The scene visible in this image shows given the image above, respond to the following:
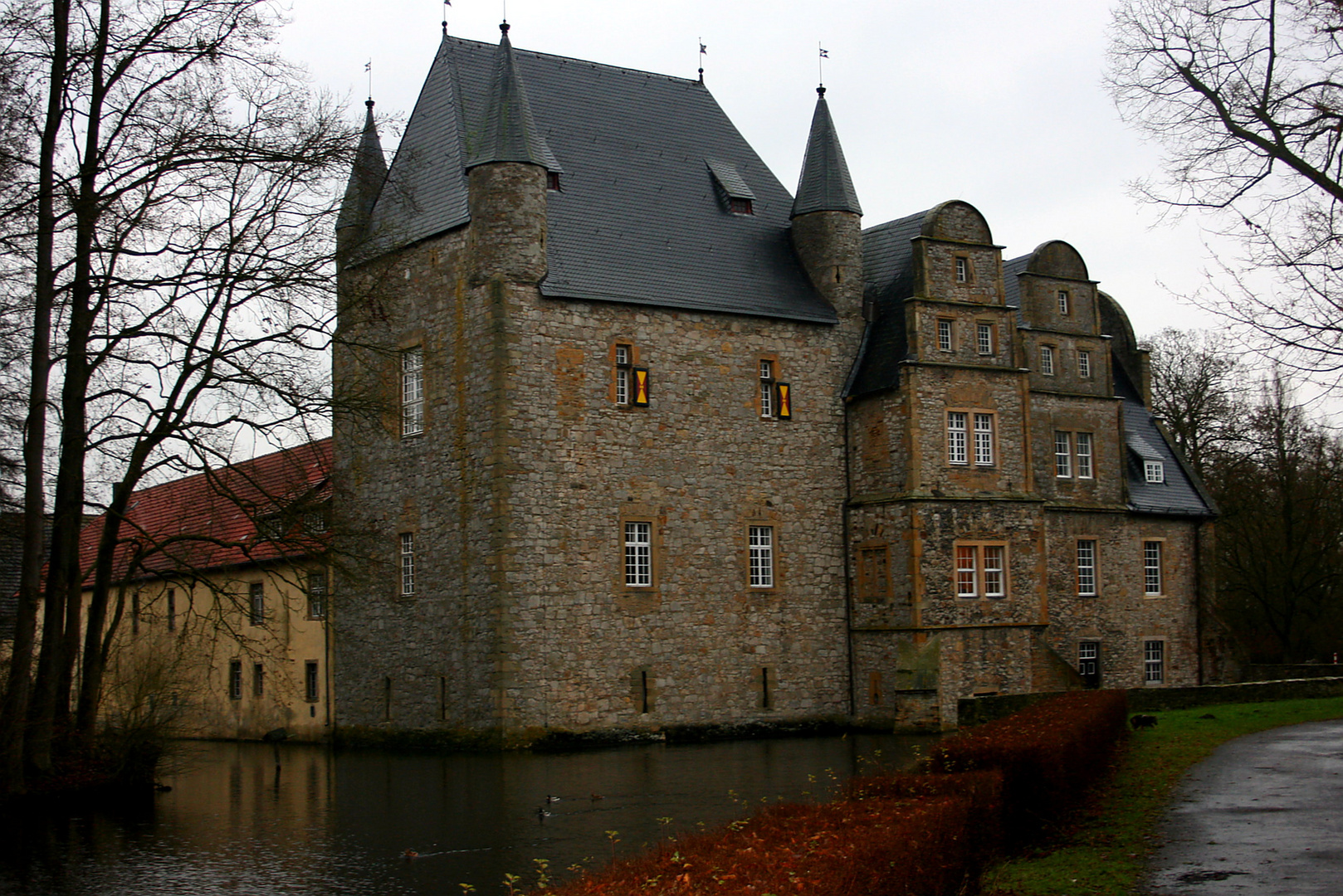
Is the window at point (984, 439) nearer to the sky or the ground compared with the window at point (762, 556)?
nearer to the sky

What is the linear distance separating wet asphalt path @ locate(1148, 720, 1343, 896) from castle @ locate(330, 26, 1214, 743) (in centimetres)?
1223

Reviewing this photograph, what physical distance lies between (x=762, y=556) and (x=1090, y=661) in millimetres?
9417

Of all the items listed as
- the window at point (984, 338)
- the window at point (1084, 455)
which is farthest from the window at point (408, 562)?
the window at point (1084, 455)

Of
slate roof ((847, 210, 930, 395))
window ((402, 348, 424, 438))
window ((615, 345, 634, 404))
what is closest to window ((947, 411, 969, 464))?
slate roof ((847, 210, 930, 395))

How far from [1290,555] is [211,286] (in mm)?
37834

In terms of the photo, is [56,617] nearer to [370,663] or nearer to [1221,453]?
[370,663]

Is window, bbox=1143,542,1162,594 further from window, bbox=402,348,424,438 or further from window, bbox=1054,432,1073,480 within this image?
window, bbox=402,348,424,438

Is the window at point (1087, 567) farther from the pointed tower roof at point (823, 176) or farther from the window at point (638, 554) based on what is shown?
the window at point (638, 554)

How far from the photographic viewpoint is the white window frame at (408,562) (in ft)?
101

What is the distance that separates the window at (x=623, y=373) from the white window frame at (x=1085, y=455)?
12.4 m

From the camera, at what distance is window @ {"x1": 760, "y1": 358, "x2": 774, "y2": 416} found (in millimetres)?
32000

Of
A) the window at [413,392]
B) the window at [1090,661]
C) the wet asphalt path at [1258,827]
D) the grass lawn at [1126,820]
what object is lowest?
the grass lawn at [1126,820]

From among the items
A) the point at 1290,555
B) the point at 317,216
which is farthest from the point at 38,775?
the point at 1290,555

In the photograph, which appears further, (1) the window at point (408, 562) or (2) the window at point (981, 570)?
(2) the window at point (981, 570)
